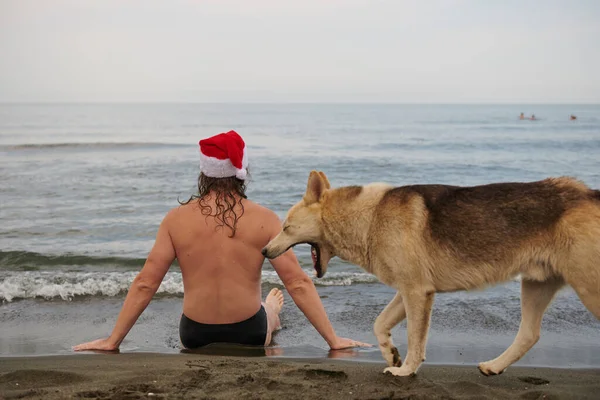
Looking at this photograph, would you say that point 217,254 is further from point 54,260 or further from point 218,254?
point 54,260

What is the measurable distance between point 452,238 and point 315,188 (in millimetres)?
1100

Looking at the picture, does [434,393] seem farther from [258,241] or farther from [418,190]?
[258,241]

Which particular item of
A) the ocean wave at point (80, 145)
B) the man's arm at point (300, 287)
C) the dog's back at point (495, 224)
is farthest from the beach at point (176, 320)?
the ocean wave at point (80, 145)

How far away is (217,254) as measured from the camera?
5.95m

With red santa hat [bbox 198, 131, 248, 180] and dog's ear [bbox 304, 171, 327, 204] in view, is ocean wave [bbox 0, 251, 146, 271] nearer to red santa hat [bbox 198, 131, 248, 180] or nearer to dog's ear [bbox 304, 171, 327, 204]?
red santa hat [bbox 198, 131, 248, 180]

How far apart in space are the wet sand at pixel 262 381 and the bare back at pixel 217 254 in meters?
0.55

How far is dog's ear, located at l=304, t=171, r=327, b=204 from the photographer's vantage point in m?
5.29

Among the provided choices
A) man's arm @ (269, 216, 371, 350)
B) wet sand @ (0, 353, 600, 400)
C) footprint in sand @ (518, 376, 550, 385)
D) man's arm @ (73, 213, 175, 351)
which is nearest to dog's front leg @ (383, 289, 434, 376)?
wet sand @ (0, 353, 600, 400)

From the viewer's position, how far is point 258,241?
5980 mm

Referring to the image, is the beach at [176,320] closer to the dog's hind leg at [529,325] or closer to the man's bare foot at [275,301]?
the dog's hind leg at [529,325]

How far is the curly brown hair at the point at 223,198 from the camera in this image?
5910mm

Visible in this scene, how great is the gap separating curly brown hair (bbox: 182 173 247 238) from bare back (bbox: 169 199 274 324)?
0.14ft

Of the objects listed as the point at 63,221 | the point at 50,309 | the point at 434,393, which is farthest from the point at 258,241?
the point at 63,221

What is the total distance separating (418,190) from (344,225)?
0.62 meters
